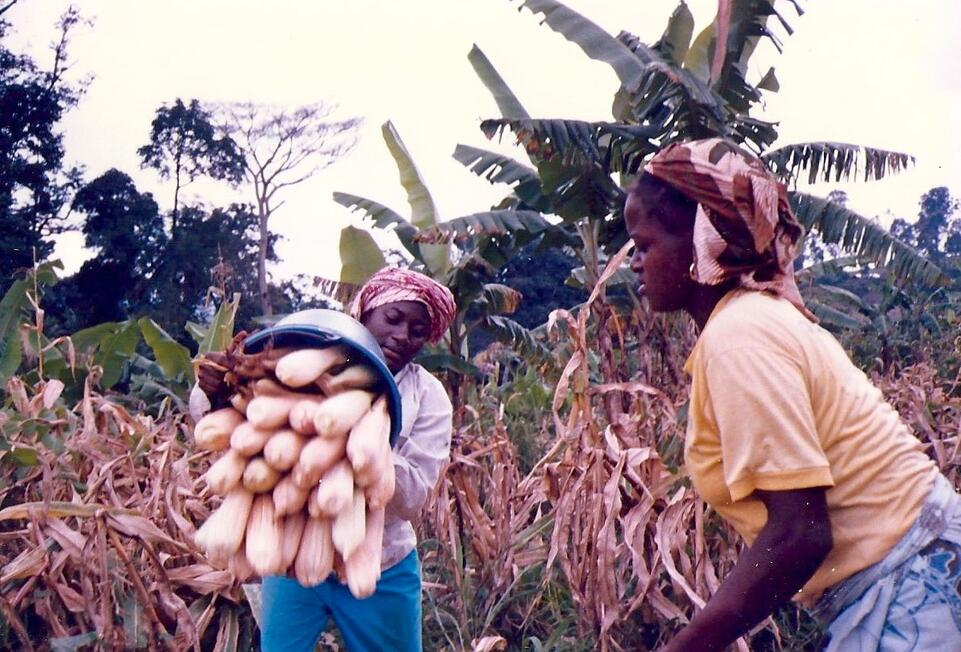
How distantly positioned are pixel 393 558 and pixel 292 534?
89 cm

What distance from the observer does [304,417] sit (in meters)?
1.68

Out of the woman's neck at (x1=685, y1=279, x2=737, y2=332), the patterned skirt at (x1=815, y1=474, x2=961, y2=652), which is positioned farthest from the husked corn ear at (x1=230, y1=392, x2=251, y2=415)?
the patterned skirt at (x1=815, y1=474, x2=961, y2=652)

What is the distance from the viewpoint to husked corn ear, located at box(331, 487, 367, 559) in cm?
163

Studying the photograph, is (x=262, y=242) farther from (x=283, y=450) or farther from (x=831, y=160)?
(x=283, y=450)

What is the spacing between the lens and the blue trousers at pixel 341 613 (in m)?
2.50

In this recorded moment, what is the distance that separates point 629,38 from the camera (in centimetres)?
685

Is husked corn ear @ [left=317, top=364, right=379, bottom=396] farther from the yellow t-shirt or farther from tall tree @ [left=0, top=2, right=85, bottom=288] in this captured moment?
tall tree @ [left=0, top=2, right=85, bottom=288]

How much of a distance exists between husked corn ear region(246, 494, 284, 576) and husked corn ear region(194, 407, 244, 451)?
133 millimetres

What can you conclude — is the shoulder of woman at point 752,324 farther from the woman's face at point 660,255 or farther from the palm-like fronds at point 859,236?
the palm-like fronds at point 859,236

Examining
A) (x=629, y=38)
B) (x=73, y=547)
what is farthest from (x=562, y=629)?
(x=629, y=38)

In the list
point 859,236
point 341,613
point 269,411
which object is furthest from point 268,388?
point 859,236

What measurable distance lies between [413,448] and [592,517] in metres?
0.96

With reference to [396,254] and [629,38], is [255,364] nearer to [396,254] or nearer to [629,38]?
[629,38]

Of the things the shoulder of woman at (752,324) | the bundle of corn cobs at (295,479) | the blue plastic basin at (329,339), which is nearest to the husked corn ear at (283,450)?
the bundle of corn cobs at (295,479)
